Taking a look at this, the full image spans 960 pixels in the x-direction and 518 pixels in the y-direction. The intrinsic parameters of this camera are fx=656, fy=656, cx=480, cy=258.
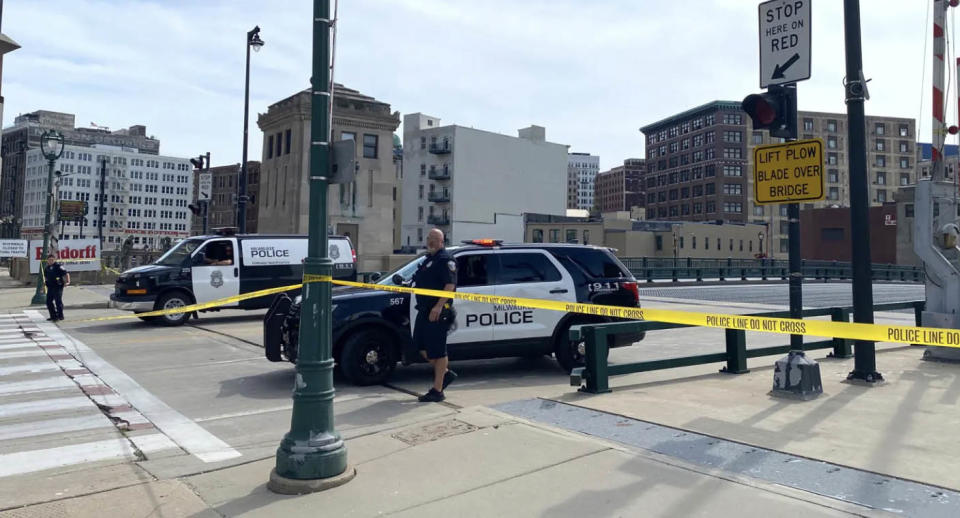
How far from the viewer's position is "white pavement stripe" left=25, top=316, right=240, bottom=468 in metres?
5.77

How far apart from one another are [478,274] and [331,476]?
15.3 ft

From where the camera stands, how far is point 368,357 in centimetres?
838

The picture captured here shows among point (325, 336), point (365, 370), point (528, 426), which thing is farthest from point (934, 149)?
point (325, 336)

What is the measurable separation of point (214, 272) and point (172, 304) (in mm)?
1223

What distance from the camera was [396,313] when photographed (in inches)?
331

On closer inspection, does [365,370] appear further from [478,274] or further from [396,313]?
[478,274]

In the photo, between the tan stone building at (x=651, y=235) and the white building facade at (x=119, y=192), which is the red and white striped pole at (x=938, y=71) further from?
the white building facade at (x=119, y=192)

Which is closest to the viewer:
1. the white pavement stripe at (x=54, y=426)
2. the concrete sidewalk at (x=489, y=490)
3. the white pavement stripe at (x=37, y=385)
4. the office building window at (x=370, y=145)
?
the concrete sidewalk at (x=489, y=490)

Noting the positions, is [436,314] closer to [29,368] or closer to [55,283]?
[29,368]

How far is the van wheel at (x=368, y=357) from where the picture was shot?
826cm

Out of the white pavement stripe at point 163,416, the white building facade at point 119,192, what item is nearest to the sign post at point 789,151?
the white pavement stripe at point 163,416

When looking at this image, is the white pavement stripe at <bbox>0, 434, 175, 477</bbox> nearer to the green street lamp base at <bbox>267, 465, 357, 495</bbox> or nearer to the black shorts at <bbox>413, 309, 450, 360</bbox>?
the green street lamp base at <bbox>267, 465, 357, 495</bbox>

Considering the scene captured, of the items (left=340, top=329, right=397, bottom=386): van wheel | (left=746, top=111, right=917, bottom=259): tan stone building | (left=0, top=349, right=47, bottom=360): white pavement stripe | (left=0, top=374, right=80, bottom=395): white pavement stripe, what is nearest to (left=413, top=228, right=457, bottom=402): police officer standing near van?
(left=340, top=329, right=397, bottom=386): van wheel

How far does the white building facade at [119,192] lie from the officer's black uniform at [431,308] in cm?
15139
